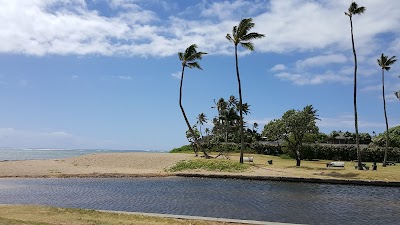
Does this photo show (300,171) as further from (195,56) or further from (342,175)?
(195,56)

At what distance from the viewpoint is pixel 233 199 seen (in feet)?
80.5

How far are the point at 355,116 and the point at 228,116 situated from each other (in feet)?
144

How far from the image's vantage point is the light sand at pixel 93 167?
128 feet

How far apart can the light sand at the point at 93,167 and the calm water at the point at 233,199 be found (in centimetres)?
529

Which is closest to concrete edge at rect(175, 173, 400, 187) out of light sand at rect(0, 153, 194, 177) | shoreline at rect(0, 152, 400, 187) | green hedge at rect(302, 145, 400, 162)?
shoreline at rect(0, 152, 400, 187)

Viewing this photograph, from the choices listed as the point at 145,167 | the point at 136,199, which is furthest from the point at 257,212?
the point at 145,167

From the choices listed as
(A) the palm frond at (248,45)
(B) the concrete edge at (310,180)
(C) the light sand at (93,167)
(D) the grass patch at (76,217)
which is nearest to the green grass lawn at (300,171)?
(B) the concrete edge at (310,180)

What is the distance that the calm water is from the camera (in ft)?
63.8

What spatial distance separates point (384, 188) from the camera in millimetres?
32969

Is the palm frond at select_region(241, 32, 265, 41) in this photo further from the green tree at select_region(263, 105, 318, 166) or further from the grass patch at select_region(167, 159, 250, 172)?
the grass patch at select_region(167, 159, 250, 172)

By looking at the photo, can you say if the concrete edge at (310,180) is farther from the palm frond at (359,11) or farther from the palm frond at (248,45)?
the palm frond at (359,11)

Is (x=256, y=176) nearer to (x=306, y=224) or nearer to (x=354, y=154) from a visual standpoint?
(x=306, y=224)

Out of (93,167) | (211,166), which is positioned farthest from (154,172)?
(93,167)

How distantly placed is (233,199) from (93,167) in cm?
2613
